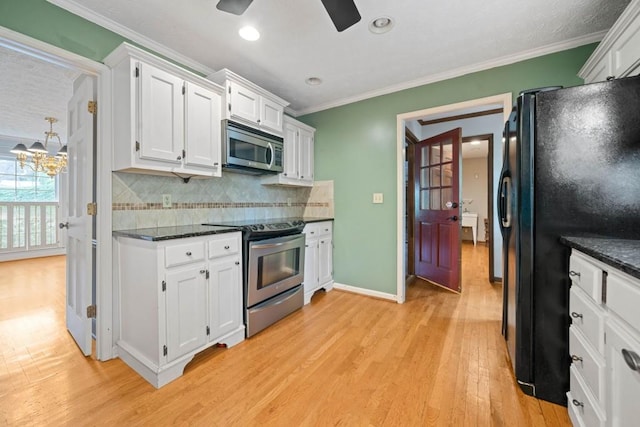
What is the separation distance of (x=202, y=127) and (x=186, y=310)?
1.39 m

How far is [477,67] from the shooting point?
248 centimetres

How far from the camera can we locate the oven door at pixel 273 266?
2174 mm

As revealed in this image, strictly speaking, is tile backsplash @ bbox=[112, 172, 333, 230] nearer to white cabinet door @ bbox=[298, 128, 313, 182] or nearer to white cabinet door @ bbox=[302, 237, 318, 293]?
white cabinet door @ bbox=[298, 128, 313, 182]

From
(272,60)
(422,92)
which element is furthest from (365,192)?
(272,60)

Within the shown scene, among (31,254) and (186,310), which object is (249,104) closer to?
(186,310)

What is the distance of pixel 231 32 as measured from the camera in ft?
6.56

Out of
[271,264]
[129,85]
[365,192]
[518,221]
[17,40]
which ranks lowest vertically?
[271,264]

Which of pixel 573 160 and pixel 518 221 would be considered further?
pixel 518 221

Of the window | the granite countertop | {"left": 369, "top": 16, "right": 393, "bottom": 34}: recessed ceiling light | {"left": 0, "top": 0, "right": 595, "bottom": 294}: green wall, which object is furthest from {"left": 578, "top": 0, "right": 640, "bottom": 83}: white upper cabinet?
the window

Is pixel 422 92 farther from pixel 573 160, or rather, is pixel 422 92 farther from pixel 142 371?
pixel 142 371

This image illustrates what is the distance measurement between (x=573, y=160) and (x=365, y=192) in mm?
1974

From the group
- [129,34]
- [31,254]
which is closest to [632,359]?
[129,34]

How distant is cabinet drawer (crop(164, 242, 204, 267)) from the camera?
1.64 m

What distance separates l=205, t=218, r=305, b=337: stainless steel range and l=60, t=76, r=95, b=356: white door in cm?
105
